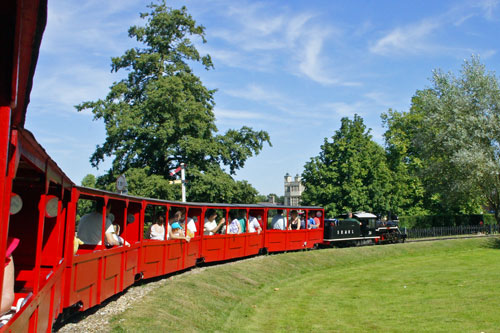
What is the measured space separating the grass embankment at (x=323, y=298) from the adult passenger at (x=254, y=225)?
1392 millimetres

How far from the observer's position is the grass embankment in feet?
37.6

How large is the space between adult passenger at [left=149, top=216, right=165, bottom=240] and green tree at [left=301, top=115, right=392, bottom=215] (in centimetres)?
3514

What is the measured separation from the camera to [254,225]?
2292 cm

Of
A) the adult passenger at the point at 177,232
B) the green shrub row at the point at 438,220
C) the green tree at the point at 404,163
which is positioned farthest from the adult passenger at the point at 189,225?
the green tree at the point at 404,163

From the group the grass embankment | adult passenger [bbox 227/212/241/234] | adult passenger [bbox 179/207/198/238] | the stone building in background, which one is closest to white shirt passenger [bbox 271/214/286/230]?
the grass embankment

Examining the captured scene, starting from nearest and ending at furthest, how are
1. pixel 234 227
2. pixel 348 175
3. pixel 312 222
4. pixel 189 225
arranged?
pixel 189 225, pixel 234 227, pixel 312 222, pixel 348 175

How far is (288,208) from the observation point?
25.5m

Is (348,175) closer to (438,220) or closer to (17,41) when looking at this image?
(438,220)

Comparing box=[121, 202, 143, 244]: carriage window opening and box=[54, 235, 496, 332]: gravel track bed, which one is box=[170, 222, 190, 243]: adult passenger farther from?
box=[121, 202, 143, 244]: carriage window opening

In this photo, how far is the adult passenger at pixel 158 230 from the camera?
561 inches

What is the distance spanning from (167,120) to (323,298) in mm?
22571

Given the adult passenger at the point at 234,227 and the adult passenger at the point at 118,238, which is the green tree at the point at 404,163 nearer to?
the adult passenger at the point at 234,227

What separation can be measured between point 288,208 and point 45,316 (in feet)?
66.0

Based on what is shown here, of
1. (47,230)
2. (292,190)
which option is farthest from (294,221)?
(292,190)
